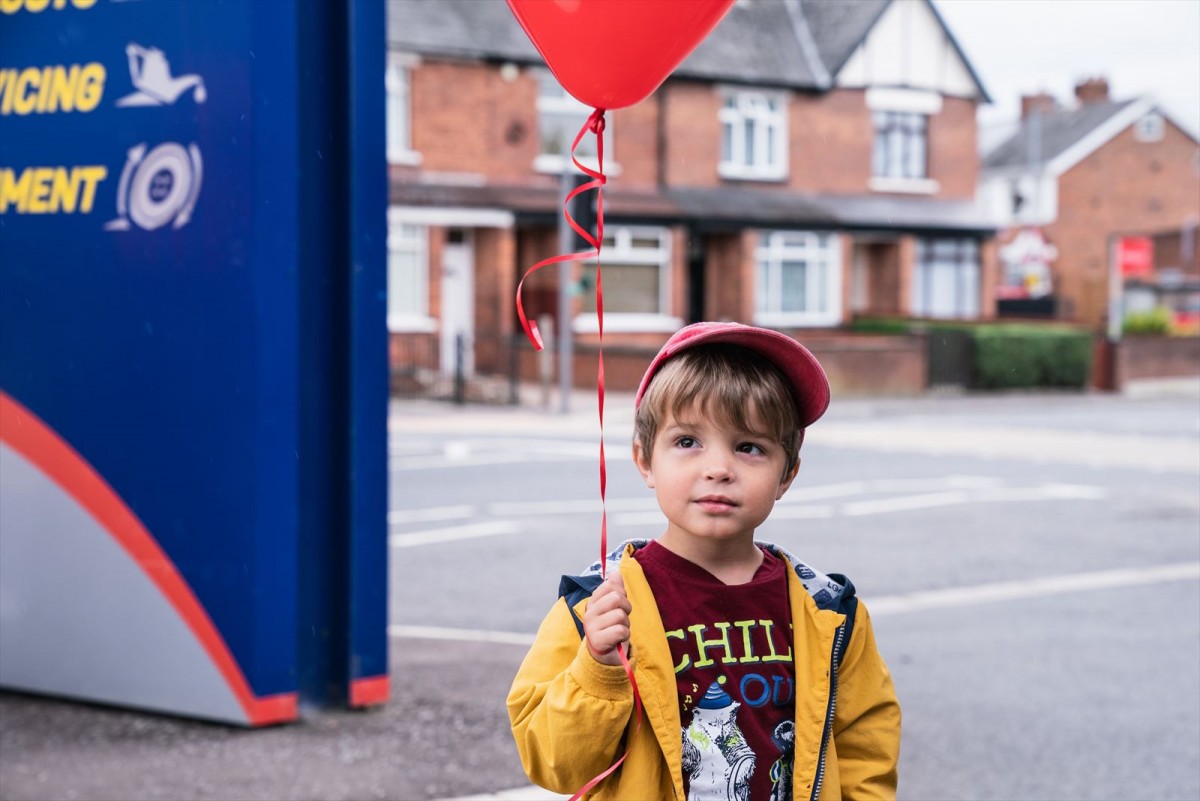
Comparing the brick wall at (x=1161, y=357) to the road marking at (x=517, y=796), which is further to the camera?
the brick wall at (x=1161, y=357)

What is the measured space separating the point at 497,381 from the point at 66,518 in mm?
22003

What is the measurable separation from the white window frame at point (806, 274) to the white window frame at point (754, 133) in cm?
142

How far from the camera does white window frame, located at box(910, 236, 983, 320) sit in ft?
122

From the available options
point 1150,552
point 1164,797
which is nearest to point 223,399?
point 1164,797

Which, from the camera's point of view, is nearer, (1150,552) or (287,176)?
(287,176)

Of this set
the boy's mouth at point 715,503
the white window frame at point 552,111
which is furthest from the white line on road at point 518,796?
the white window frame at point 552,111

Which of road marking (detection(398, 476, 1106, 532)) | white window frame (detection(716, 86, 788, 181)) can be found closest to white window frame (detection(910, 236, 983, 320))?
white window frame (detection(716, 86, 788, 181))

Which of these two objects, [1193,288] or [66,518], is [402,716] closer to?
[66,518]

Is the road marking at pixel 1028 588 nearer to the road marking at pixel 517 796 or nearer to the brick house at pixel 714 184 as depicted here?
the road marking at pixel 517 796

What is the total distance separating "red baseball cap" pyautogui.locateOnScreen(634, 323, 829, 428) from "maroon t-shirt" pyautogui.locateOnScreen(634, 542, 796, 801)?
315 mm

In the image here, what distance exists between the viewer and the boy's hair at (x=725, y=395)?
2416 millimetres

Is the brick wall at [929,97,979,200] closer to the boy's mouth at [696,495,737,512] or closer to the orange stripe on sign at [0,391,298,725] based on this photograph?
the orange stripe on sign at [0,391,298,725]

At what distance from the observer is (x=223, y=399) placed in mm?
4887

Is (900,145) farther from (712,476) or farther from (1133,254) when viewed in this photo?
(712,476)
